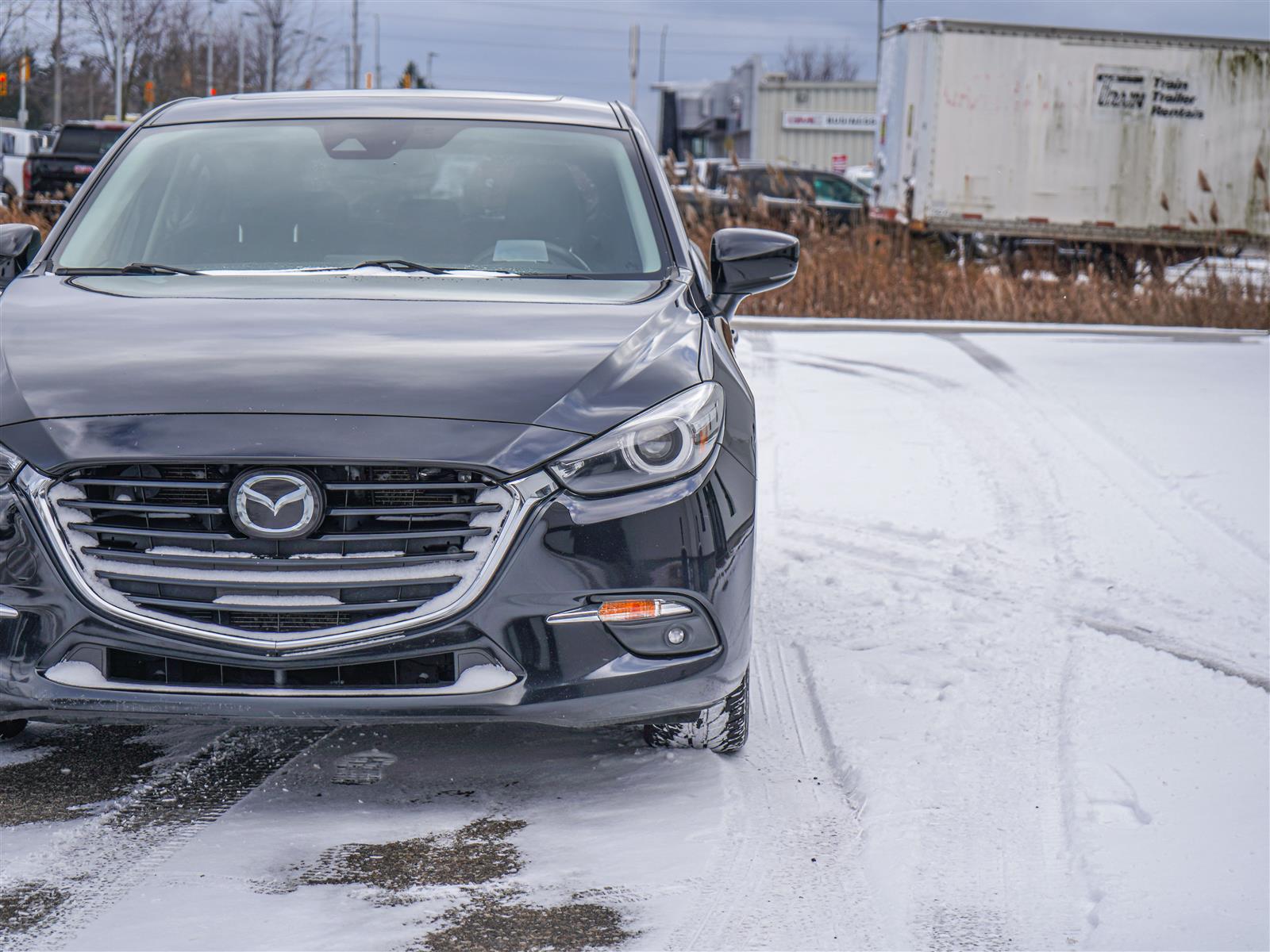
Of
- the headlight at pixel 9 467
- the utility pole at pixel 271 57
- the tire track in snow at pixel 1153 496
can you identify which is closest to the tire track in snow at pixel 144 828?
the headlight at pixel 9 467

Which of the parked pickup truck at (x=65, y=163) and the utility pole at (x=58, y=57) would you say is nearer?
the parked pickup truck at (x=65, y=163)

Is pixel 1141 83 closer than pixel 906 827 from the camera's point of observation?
No

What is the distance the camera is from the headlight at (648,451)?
278cm

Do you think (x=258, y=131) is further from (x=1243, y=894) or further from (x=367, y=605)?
(x=1243, y=894)

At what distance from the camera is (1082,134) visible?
59.0 ft

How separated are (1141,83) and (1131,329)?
717cm

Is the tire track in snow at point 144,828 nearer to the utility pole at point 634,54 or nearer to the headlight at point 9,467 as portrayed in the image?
the headlight at point 9,467

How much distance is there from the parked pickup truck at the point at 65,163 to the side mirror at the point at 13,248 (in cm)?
974

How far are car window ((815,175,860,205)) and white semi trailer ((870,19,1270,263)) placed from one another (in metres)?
3.87

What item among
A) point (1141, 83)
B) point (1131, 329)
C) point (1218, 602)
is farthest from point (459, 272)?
point (1141, 83)

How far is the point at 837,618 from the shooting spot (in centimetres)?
456

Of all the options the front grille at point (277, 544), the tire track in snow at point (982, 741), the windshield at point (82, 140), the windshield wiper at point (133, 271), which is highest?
the windshield at point (82, 140)

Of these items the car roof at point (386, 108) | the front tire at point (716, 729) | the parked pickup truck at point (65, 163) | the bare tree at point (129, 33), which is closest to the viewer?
the front tire at point (716, 729)

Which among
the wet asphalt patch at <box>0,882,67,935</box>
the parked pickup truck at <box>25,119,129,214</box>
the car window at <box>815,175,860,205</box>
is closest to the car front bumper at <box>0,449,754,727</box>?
the wet asphalt patch at <box>0,882,67,935</box>
